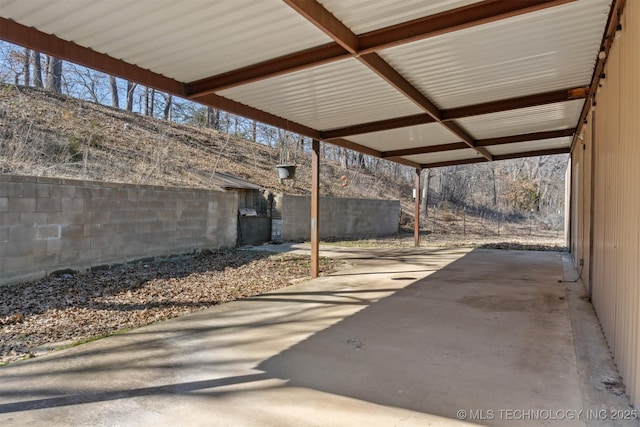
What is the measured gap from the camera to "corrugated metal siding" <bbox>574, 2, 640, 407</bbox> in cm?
274

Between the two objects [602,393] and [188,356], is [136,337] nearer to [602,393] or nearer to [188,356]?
[188,356]

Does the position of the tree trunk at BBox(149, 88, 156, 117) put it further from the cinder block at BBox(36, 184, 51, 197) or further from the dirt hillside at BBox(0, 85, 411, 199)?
the cinder block at BBox(36, 184, 51, 197)

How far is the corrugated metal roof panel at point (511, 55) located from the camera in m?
3.84

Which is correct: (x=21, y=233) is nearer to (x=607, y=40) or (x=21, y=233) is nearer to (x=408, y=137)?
(x=408, y=137)

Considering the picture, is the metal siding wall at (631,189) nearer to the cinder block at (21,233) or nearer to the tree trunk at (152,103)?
the cinder block at (21,233)

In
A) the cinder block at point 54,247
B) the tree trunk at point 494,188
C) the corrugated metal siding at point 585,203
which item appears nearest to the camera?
the cinder block at point 54,247

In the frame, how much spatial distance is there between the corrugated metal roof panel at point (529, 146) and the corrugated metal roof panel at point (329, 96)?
524cm

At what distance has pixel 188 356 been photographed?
3619 millimetres

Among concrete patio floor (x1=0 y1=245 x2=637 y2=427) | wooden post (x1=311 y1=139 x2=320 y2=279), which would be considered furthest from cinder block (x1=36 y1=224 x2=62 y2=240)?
wooden post (x1=311 y1=139 x2=320 y2=279)

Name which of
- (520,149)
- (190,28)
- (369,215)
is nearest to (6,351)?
(190,28)

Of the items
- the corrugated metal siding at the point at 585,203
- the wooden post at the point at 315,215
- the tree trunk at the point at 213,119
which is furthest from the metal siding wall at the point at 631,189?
the tree trunk at the point at 213,119

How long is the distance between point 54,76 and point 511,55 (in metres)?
17.5

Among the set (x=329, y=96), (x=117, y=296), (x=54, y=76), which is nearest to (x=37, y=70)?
(x=54, y=76)

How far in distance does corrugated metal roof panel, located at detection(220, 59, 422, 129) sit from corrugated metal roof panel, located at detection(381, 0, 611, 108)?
0.46 meters
